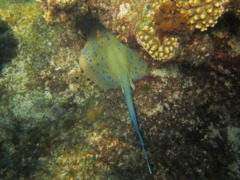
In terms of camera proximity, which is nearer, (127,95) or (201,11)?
(201,11)

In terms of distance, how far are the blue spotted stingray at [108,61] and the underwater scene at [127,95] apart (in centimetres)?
3

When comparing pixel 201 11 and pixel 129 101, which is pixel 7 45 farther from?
pixel 201 11

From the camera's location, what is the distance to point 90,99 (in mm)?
4488

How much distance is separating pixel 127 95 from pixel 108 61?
134 centimetres

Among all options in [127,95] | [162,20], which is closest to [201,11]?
[162,20]

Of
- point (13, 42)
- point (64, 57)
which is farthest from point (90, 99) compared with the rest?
point (13, 42)

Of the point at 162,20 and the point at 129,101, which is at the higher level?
the point at 162,20

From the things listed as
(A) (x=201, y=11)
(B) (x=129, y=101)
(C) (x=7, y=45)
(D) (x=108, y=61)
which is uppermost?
(C) (x=7, y=45)

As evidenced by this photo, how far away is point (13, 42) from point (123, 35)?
10.3ft

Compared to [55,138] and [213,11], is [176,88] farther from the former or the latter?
[55,138]

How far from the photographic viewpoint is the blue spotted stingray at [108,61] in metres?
4.48

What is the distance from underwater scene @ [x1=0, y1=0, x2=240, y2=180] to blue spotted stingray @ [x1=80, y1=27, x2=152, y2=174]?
0.03 metres

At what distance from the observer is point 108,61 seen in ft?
15.9

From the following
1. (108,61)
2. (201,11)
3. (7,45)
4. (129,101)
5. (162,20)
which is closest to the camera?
(201,11)
